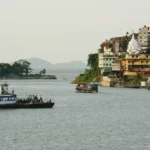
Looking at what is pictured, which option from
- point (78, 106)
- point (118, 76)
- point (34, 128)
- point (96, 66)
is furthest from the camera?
point (96, 66)

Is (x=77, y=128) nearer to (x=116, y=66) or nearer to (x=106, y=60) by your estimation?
(x=116, y=66)

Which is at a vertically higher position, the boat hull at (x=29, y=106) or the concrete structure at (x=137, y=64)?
the concrete structure at (x=137, y=64)

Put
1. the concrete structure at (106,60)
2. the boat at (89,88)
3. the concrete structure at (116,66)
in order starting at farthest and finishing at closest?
the concrete structure at (106,60) → the concrete structure at (116,66) → the boat at (89,88)

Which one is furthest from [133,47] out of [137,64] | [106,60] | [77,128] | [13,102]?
[77,128]

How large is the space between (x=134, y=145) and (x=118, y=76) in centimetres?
11516

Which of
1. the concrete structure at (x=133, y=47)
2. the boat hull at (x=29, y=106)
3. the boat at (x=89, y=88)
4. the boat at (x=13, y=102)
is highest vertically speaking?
the concrete structure at (x=133, y=47)

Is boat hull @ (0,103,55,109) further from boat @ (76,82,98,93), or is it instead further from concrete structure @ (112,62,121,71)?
concrete structure @ (112,62,121,71)

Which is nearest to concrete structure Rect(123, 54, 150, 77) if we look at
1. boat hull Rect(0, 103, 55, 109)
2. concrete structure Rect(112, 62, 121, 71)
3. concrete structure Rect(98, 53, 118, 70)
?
concrete structure Rect(112, 62, 121, 71)

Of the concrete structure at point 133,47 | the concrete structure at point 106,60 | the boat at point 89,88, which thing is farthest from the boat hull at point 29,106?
the concrete structure at point 106,60

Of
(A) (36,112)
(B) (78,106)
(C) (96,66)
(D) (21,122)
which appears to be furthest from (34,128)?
(C) (96,66)

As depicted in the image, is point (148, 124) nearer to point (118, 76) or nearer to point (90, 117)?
point (90, 117)

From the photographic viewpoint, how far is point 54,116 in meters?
76.6

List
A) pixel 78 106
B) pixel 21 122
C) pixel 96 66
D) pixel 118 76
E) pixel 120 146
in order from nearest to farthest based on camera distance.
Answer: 1. pixel 120 146
2. pixel 21 122
3. pixel 78 106
4. pixel 118 76
5. pixel 96 66

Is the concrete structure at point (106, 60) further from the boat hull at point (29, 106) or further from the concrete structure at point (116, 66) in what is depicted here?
the boat hull at point (29, 106)
